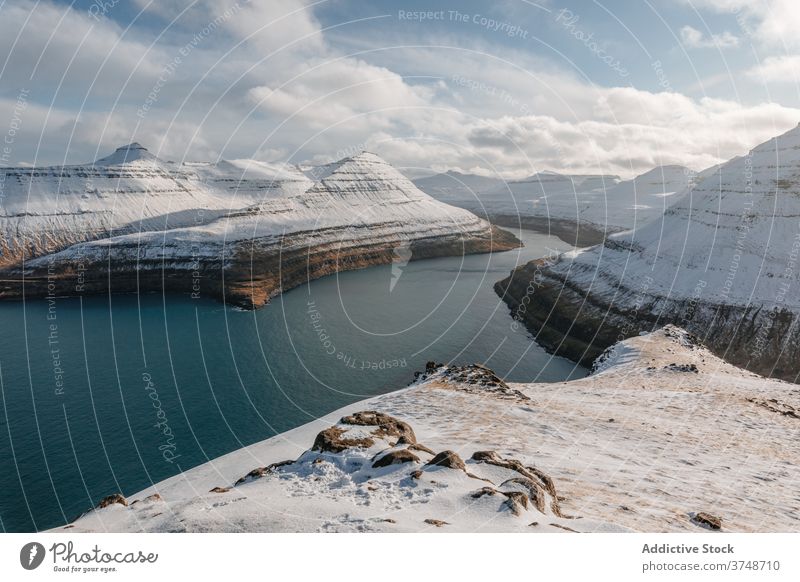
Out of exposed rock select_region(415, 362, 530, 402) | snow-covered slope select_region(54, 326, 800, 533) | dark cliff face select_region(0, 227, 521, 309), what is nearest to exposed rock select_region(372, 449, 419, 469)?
Result: snow-covered slope select_region(54, 326, 800, 533)

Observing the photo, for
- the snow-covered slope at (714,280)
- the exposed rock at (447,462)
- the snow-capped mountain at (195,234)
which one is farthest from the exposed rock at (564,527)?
the snow-capped mountain at (195,234)

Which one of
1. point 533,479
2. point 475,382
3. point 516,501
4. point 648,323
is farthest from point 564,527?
point 648,323

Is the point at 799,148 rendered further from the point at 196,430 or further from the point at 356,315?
the point at 196,430

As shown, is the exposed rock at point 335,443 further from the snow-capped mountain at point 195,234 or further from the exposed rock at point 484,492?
the snow-capped mountain at point 195,234

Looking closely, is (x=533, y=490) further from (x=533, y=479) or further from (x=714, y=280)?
(x=714, y=280)

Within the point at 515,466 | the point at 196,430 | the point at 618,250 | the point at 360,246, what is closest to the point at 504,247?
the point at 360,246

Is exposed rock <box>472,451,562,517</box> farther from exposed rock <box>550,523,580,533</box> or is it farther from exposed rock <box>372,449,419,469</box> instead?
exposed rock <box>372,449,419,469</box>
